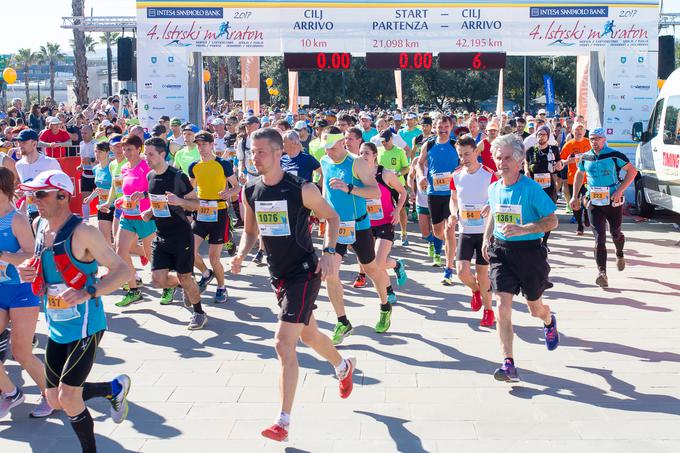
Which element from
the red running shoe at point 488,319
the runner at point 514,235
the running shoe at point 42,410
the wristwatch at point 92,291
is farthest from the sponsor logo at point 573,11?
the wristwatch at point 92,291

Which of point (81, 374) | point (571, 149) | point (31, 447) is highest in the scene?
point (571, 149)

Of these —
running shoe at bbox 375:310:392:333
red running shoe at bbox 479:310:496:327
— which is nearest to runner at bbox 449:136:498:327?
red running shoe at bbox 479:310:496:327

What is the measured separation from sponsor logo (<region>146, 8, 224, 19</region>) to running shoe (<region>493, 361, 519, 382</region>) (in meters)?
12.7

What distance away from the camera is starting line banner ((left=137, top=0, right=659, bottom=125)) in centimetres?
1722

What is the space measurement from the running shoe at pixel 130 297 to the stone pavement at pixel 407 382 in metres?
0.11

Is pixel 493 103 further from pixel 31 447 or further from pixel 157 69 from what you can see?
pixel 31 447

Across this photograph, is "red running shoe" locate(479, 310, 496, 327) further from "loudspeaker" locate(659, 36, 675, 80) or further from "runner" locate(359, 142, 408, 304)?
"loudspeaker" locate(659, 36, 675, 80)

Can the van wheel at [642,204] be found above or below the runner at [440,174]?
below

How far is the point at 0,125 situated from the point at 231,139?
5.72 m

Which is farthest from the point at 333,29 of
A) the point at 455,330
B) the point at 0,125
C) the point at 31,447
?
the point at 31,447

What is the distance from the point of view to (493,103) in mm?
66938

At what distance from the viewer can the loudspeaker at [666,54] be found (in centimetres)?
1784

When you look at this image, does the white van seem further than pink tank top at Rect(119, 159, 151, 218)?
Yes

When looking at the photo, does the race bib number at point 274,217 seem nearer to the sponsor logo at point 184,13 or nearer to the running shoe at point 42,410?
the running shoe at point 42,410
